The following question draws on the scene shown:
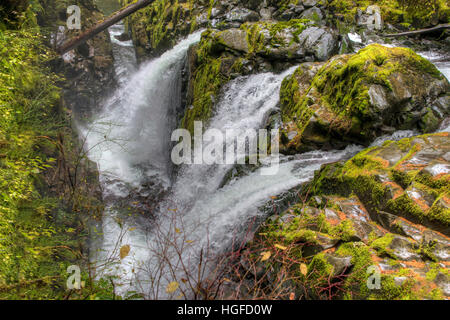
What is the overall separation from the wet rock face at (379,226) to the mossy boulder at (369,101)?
80 cm

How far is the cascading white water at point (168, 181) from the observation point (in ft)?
14.9

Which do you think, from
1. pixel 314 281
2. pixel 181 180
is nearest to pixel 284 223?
pixel 314 281

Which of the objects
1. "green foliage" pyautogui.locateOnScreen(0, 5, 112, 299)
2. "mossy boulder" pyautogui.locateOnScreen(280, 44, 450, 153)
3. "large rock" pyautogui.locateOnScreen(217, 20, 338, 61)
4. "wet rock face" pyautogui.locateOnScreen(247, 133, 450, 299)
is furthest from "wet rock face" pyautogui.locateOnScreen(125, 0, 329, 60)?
"green foliage" pyautogui.locateOnScreen(0, 5, 112, 299)

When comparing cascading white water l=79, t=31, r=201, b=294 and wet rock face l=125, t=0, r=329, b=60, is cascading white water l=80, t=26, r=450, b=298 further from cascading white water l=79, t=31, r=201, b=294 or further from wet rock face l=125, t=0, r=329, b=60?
wet rock face l=125, t=0, r=329, b=60

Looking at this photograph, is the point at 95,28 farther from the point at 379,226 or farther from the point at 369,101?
the point at 379,226

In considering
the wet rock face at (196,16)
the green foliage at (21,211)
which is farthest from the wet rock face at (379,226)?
the wet rock face at (196,16)

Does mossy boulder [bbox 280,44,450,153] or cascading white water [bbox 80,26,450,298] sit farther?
cascading white water [bbox 80,26,450,298]

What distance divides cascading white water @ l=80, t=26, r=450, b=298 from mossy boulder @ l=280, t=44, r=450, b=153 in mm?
283

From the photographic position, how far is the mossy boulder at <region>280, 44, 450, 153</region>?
14.3 ft

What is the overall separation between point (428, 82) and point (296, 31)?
137 inches

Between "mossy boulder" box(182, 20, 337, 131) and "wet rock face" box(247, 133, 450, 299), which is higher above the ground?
"mossy boulder" box(182, 20, 337, 131)

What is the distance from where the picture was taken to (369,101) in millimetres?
4281
